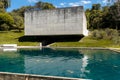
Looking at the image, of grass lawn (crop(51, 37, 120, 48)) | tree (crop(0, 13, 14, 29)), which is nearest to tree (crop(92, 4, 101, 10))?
tree (crop(0, 13, 14, 29))

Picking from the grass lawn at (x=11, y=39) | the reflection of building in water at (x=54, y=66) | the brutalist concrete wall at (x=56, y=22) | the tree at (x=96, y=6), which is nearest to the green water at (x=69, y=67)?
the reflection of building in water at (x=54, y=66)

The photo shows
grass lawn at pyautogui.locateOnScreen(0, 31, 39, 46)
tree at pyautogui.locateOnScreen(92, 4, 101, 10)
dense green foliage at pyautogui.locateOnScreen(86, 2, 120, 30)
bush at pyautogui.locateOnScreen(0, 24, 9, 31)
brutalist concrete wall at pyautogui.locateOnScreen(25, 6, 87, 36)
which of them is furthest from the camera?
tree at pyautogui.locateOnScreen(92, 4, 101, 10)

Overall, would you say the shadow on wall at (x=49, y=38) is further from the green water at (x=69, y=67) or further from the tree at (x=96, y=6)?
the tree at (x=96, y=6)

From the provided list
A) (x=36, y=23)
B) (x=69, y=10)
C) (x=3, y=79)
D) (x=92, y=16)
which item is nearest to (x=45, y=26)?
(x=36, y=23)

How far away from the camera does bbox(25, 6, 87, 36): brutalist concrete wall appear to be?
4303cm

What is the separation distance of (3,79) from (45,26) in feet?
114

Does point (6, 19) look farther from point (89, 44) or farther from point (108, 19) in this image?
point (89, 44)

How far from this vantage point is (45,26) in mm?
45250

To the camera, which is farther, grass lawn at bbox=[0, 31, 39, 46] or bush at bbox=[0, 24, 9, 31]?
bush at bbox=[0, 24, 9, 31]

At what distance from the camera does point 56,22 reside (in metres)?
44.6

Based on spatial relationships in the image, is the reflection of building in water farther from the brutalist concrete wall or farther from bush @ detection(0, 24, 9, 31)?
bush @ detection(0, 24, 9, 31)

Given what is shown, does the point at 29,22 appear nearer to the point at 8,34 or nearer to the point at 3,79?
the point at 8,34

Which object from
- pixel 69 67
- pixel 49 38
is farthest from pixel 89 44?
pixel 69 67

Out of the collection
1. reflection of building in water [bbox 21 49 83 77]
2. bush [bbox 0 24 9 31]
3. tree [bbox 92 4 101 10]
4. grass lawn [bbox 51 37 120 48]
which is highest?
tree [bbox 92 4 101 10]
